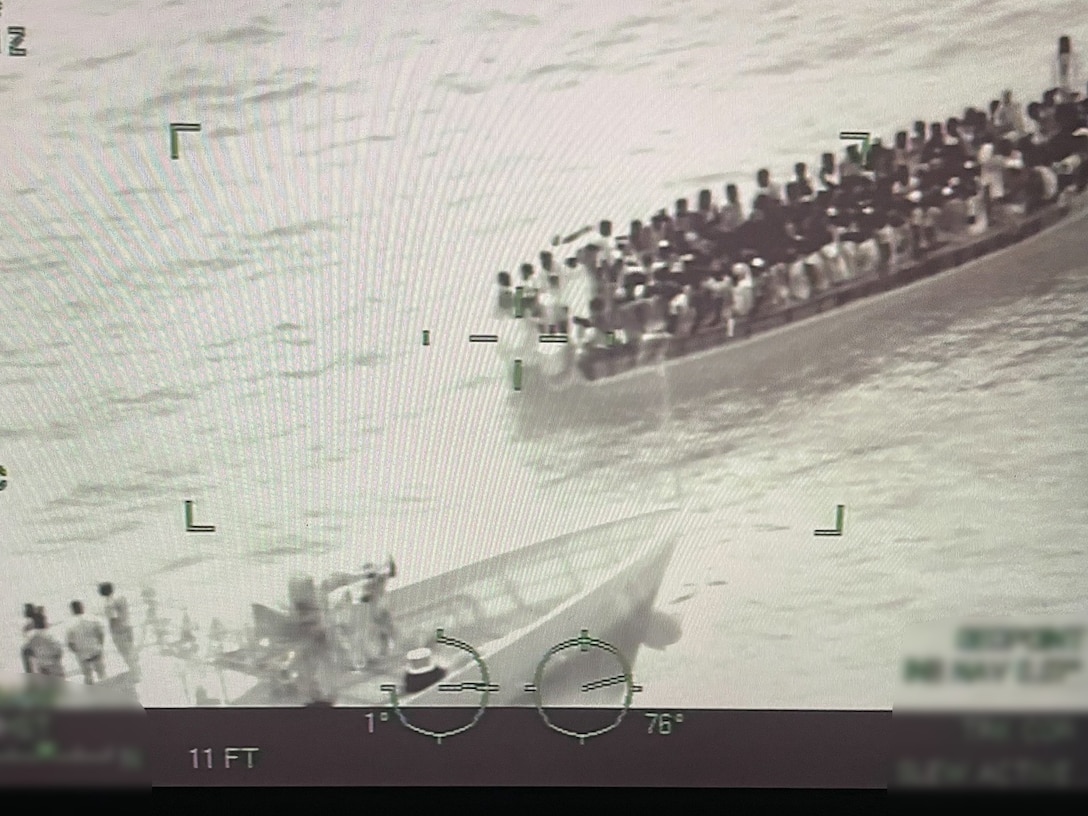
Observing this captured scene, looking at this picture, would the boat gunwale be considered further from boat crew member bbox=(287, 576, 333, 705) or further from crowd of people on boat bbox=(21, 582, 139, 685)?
crowd of people on boat bbox=(21, 582, 139, 685)

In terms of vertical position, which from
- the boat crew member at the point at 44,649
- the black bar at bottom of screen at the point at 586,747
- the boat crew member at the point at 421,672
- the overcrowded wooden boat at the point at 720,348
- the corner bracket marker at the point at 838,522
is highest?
the overcrowded wooden boat at the point at 720,348

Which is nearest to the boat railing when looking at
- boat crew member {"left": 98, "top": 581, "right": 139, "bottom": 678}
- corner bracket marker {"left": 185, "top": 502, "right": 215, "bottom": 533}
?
corner bracket marker {"left": 185, "top": 502, "right": 215, "bottom": 533}

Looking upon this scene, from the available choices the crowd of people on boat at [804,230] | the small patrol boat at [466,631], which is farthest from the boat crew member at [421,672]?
the crowd of people on boat at [804,230]

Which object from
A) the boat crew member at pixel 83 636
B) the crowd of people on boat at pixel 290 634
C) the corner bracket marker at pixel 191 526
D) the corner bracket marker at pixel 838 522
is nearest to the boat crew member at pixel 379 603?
the crowd of people on boat at pixel 290 634

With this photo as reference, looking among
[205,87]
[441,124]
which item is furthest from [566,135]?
[205,87]

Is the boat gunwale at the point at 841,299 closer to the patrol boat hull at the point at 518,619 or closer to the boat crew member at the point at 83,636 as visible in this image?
the patrol boat hull at the point at 518,619

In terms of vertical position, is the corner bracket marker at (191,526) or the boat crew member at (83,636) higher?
the corner bracket marker at (191,526)

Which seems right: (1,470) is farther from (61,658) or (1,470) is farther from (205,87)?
(205,87)

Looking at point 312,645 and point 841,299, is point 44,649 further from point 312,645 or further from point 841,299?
point 841,299
